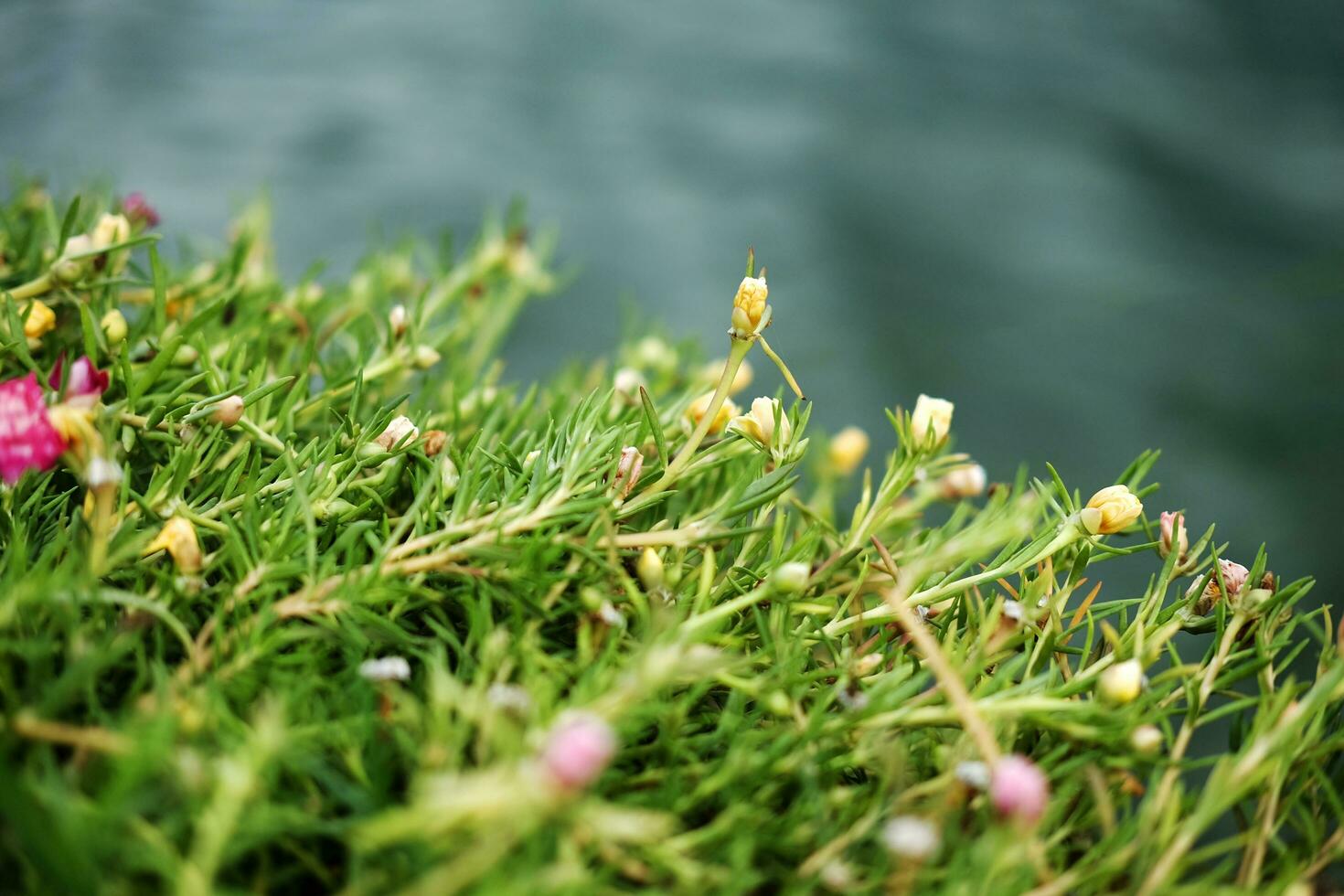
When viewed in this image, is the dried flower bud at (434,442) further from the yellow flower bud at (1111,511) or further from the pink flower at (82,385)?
the yellow flower bud at (1111,511)

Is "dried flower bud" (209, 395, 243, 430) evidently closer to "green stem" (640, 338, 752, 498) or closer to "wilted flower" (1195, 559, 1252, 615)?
"green stem" (640, 338, 752, 498)

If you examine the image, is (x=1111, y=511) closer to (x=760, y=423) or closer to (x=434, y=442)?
(x=760, y=423)

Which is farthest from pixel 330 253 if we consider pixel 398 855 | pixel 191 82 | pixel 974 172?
pixel 398 855

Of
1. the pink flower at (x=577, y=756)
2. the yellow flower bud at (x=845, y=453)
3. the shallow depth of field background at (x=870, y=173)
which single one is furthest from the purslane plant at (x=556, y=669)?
the shallow depth of field background at (x=870, y=173)

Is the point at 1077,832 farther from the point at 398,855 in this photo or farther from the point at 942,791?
the point at 398,855

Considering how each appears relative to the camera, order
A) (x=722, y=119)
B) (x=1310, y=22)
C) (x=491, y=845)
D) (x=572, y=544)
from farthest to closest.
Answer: (x=722, y=119) < (x=1310, y=22) < (x=572, y=544) < (x=491, y=845)

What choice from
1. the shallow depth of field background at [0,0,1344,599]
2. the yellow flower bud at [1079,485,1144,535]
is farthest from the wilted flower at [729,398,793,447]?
the shallow depth of field background at [0,0,1344,599]
